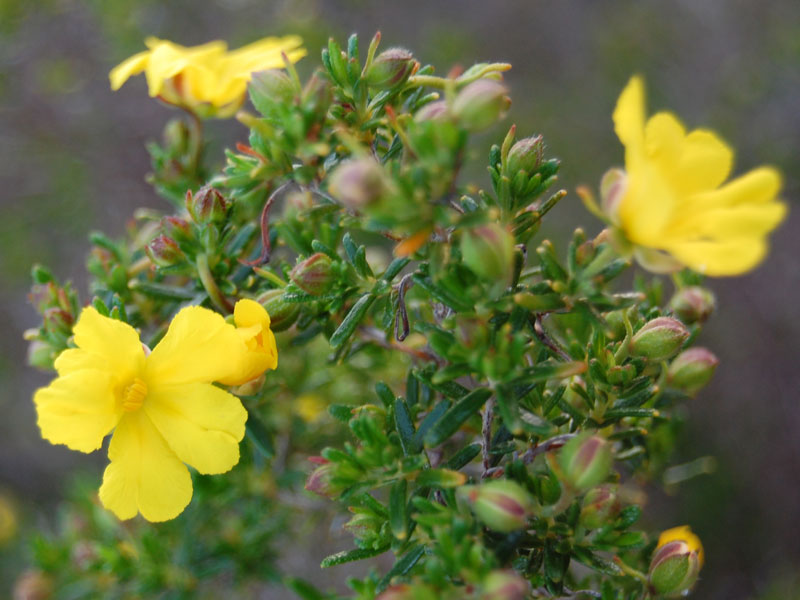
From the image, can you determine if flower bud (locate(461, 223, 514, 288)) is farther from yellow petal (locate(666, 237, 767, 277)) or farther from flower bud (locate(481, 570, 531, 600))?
flower bud (locate(481, 570, 531, 600))

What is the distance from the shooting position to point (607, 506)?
1.33 meters

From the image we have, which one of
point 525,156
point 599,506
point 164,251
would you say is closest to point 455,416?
point 599,506

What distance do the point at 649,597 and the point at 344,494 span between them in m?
0.79

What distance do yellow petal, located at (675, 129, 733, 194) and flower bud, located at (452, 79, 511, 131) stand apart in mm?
394

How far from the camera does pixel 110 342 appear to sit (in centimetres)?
134

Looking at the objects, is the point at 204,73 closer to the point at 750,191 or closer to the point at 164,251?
the point at 164,251

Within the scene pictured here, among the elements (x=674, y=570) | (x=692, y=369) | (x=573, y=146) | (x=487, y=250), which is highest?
(x=487, y=250)

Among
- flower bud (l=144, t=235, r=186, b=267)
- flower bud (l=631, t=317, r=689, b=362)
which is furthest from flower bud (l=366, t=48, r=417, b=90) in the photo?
flower bud (l=631, t=317, r=689, b=362)

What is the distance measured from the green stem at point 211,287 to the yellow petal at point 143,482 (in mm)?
381

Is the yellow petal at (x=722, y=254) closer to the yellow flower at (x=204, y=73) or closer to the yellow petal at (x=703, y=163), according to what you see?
the yellow petal at (x=703, y=163)

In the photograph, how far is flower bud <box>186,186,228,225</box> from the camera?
1530mm

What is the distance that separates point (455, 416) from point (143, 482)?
0.67 meters

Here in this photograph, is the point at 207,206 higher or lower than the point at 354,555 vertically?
higher

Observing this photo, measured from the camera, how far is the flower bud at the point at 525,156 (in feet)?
4.70
